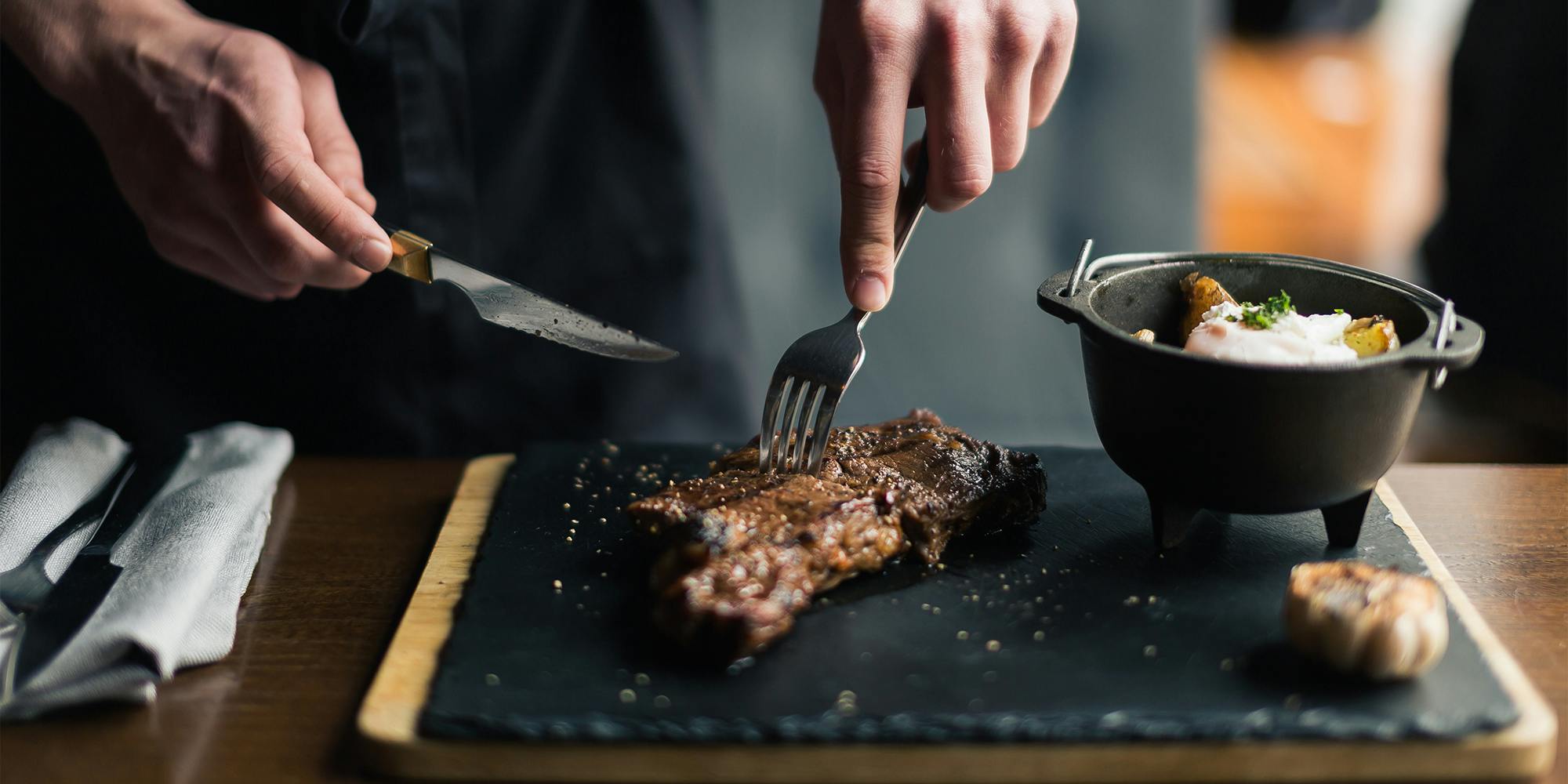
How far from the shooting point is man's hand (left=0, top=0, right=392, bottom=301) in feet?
6.04

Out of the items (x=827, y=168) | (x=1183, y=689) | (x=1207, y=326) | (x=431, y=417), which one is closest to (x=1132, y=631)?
(x=1183, y=689)

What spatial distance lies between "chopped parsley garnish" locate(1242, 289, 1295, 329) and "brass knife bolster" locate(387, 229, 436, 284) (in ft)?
3.82

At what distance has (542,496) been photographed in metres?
1.88

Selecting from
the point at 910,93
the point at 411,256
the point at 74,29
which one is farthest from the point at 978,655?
the point at 74,29

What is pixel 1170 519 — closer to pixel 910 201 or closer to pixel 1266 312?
pixel 1266 312

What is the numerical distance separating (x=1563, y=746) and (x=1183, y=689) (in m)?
0.42

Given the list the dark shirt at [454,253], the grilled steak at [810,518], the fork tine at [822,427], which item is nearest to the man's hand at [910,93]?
the fork tine at [822,427]

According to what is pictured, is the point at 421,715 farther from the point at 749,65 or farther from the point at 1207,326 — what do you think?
the point at 749,65

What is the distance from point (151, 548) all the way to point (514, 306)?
1.96 feet

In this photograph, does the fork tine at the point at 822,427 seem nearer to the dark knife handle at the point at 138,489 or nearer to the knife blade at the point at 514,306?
the knife blade at the point at 514,306

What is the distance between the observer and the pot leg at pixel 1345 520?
5.26 feet

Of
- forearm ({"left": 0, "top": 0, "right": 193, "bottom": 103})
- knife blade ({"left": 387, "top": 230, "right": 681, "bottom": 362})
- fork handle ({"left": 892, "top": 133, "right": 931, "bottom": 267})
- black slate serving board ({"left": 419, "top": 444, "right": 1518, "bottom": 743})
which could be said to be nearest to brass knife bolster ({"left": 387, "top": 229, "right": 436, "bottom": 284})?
knife blade ({"left": 387, "top": 230, "right": 681, "bottom": 362})

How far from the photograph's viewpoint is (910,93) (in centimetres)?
177

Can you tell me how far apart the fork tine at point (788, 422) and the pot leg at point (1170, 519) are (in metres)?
0.51
